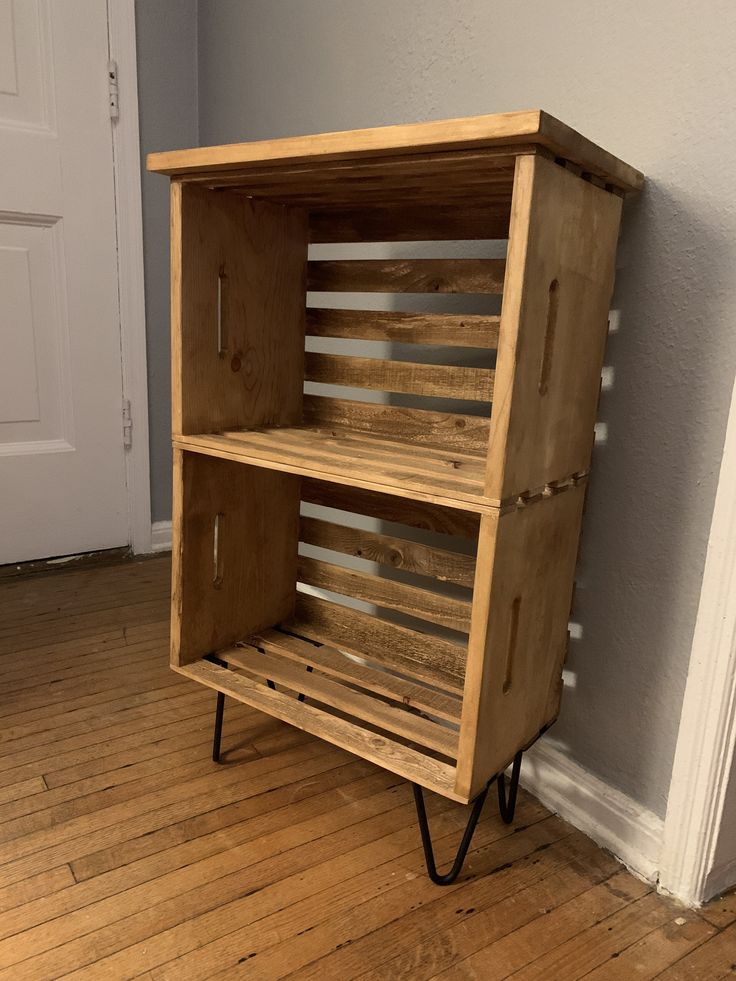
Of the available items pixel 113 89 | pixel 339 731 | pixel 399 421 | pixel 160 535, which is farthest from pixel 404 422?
pixel 113 89

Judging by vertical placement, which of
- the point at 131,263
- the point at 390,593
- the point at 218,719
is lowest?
the point at 218,719

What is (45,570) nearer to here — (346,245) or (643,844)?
(346,245)

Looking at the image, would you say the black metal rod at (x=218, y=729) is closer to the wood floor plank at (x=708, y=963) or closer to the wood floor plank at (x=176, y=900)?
the wood floor plank at (x=176, y=900)

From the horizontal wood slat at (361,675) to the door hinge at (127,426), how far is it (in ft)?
3.76

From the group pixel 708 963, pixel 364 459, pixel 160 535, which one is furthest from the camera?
pixel 160 535

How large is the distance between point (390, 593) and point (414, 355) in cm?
49

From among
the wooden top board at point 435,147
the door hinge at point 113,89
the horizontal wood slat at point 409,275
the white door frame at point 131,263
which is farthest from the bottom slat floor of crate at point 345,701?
the door hinge at point 113,89

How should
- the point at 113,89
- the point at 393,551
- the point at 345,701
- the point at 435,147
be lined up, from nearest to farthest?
the point at 435,147
the point at 345,701
the point at 393,551
the point at 113,89

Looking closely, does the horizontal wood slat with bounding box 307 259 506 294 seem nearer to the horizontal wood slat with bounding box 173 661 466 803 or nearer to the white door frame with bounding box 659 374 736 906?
the white door frame with bounding box 659 374 736 906

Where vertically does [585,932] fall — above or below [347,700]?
below

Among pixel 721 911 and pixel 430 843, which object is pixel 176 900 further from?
pixel 721 911

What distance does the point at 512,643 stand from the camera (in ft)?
3.64

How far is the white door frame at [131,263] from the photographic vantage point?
2.21 m

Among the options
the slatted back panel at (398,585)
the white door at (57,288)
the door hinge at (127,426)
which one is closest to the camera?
the slatted back panel at (398,585)
